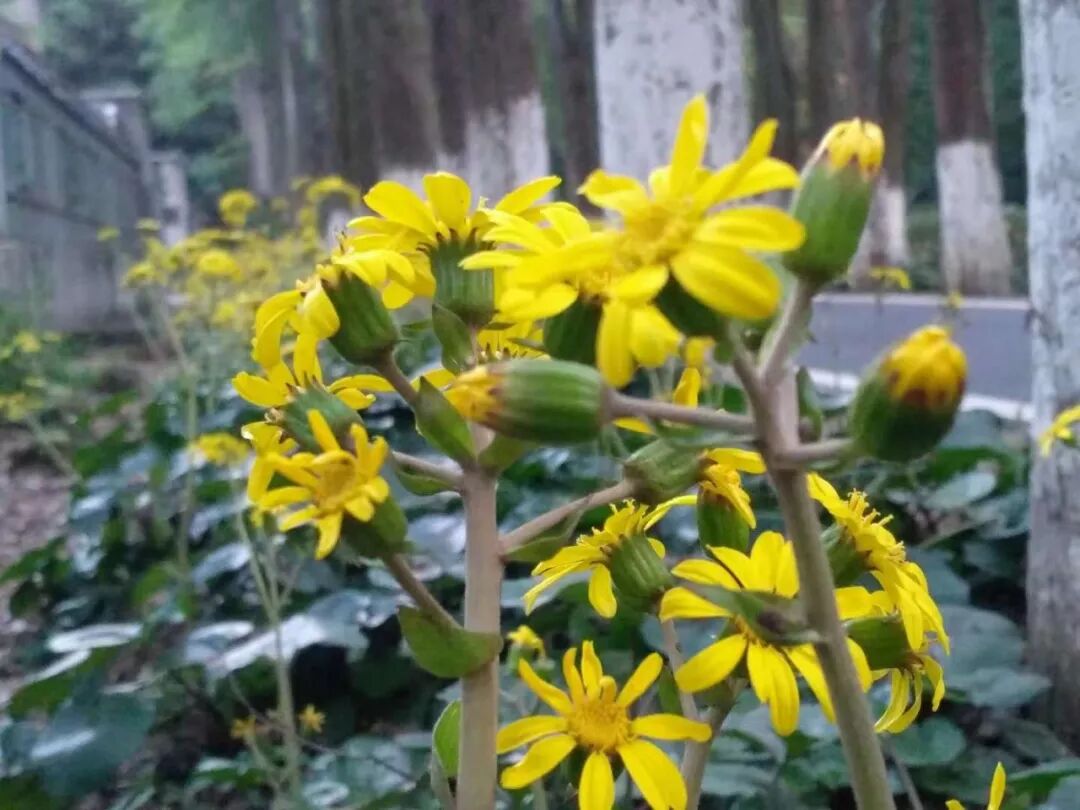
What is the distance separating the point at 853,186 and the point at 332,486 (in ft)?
0.90

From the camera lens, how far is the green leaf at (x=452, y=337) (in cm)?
65

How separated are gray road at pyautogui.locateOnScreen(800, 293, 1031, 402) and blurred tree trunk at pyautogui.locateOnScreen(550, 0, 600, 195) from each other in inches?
118

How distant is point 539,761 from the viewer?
0.61 meters

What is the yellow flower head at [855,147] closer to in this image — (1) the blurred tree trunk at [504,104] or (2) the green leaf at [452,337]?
(2) the green leaf at [452,337]

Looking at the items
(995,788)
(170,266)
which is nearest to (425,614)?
(995,788)

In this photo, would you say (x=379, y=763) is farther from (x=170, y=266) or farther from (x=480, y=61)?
(x=480, y=61)

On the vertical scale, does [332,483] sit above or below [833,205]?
below

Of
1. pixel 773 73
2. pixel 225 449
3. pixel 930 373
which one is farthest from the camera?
pixel 773 73

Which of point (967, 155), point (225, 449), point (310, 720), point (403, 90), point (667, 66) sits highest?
point (403, 90)

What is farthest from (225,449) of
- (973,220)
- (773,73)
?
(773,73)

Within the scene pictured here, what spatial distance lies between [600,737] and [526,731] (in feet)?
0.12

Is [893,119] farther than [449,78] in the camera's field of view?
Yes

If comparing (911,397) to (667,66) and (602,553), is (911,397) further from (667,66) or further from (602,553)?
(667,66)

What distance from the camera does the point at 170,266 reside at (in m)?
3.51
